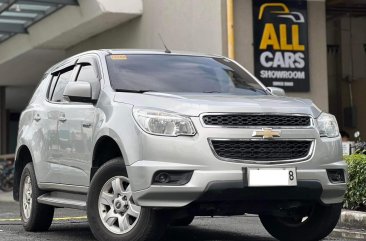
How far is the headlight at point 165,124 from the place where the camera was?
18.4 feet

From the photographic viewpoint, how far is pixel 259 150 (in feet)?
18.6

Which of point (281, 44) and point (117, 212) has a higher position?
point (281, 44)

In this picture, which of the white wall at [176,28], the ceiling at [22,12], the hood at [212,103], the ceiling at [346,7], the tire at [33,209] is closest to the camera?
the hood at [212,103]

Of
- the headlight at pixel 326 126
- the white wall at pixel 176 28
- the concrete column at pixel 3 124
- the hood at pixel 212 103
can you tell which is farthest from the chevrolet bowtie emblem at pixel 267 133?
the concrete column at pixel 3 124

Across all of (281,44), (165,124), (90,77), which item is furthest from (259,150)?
(281,44)

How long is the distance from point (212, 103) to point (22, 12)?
13.8 m

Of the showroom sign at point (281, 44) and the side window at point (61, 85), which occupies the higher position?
the showroom sign at point (281, 44)

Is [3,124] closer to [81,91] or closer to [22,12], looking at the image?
[22,12]

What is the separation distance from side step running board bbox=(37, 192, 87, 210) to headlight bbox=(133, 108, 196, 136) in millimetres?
1266

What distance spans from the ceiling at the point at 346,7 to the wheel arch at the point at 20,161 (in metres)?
9.98

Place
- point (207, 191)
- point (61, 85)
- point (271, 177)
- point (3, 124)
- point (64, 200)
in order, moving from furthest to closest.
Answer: point (3, 124), point (61, 85), point (64, 200), point (271, 177), point (207, 191)

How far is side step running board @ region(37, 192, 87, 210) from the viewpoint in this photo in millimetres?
6715

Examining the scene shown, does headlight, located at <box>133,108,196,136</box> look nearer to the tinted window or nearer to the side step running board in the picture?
the side step running board

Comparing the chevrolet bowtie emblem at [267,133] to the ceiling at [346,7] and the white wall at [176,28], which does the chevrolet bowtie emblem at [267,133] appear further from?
the ceiling at [346,7]
